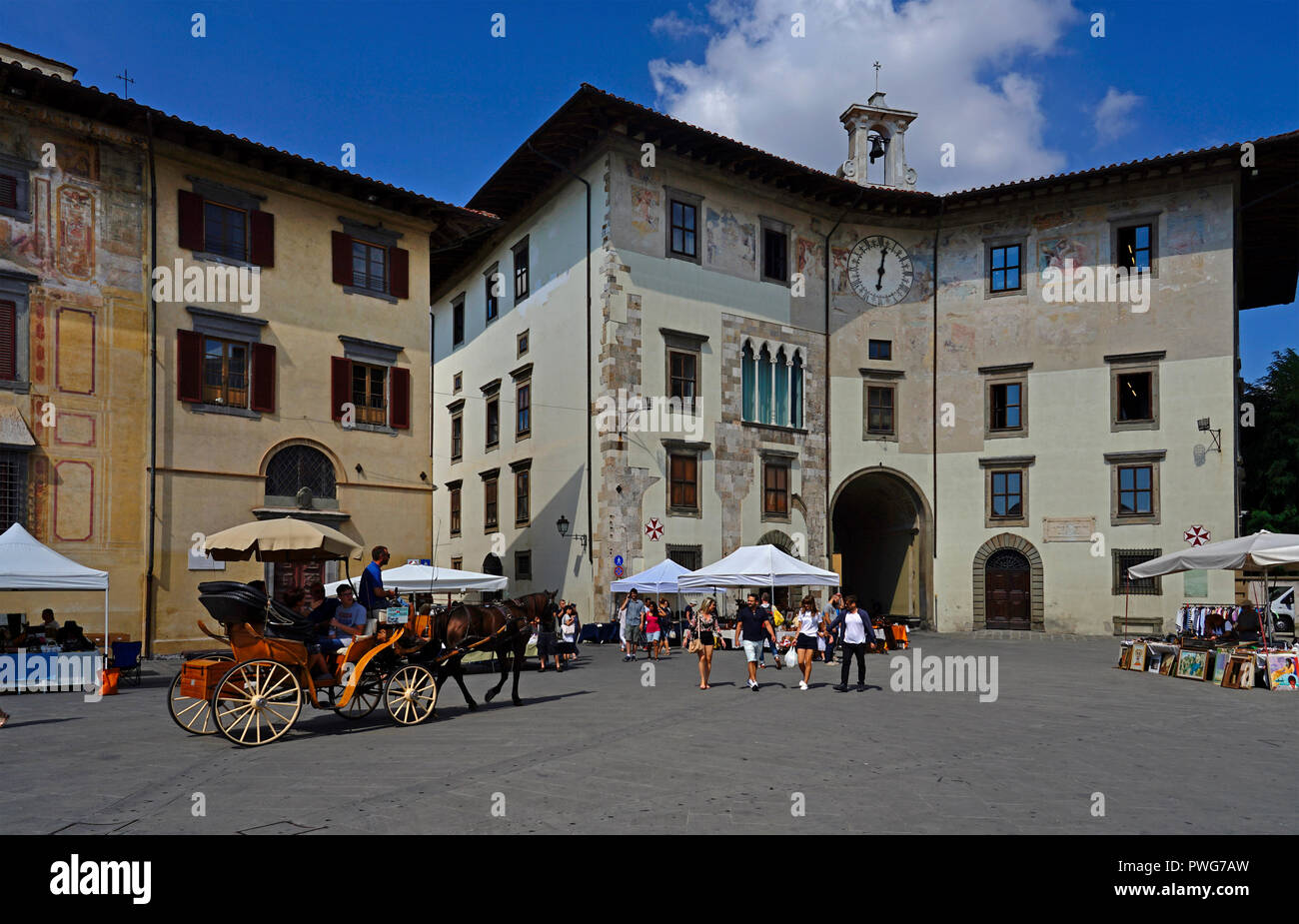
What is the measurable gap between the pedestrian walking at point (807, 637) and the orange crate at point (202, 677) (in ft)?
30.2

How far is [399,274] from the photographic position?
2547cm

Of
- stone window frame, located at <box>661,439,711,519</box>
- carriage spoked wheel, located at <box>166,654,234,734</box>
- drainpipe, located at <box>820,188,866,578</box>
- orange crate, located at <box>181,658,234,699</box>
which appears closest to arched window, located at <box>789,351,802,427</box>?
drainpipe, located at <box>820,188,866,578</box>

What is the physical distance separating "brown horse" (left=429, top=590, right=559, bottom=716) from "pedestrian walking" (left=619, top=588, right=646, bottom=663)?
832 centimetres

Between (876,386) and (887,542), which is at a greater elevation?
(876,386)

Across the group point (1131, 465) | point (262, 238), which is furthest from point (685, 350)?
point (1131, 465)

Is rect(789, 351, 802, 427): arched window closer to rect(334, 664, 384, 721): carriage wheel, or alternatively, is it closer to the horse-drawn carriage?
the horse-drawn carriage

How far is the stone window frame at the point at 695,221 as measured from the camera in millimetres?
29375

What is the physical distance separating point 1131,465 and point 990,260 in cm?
825

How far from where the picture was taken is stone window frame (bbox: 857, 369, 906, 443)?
1303 inches

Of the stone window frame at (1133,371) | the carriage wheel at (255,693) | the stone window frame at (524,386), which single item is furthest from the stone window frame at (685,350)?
the carriage wheel at (255,693)

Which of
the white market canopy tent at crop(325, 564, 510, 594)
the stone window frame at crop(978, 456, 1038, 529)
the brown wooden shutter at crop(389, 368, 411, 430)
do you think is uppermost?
the brown wooden shutter at crop(389, 368, 411, 430)

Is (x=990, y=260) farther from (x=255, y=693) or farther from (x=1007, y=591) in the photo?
(x=255, y=693)
